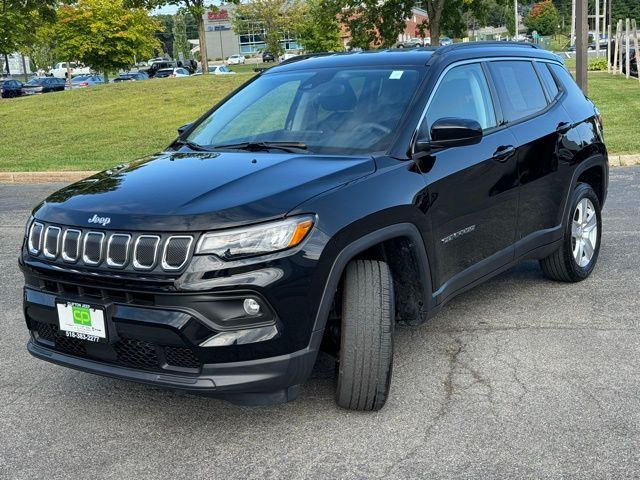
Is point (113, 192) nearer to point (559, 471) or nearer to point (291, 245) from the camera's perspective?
point (291, 245)

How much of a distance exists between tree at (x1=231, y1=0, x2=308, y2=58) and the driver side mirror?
214 ft

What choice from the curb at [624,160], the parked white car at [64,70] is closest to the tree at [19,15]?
the curb at [624,160]

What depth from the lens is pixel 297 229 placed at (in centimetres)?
343

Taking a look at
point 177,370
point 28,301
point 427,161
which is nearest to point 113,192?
point 28,301

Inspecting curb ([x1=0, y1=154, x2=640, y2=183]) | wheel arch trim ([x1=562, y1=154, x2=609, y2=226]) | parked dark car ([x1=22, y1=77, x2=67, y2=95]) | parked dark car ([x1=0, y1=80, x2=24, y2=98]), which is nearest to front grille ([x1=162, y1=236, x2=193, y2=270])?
wheel arch trim ([x1=562, y1=154, x2=609, y2=226])

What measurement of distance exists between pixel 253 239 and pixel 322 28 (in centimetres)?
2327

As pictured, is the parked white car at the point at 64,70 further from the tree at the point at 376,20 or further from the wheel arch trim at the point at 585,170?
the wheel arch trim at the point at 585,170

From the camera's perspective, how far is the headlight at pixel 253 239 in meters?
3.35

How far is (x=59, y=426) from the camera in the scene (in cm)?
389

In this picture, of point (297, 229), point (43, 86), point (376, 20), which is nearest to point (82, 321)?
point (297, 229)

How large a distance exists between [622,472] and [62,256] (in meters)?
2.60

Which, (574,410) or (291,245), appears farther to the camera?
(574,410)

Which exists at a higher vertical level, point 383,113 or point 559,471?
point 383,113

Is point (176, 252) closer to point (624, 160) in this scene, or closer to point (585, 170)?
point (585, 170)
